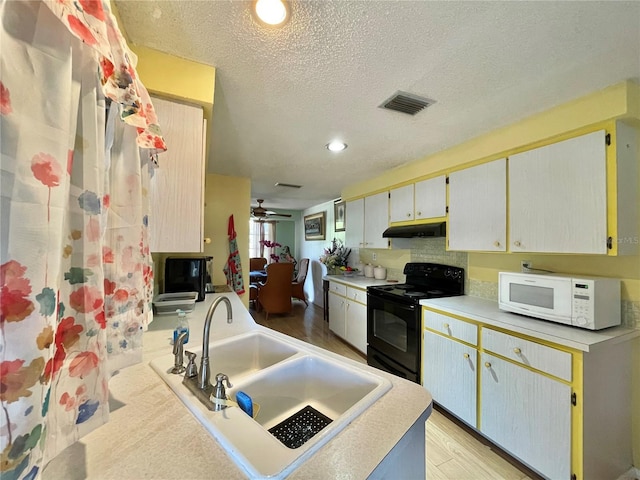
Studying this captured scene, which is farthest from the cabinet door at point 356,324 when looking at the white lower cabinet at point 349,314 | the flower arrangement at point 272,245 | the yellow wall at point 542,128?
the flower arrangement at point 272,245

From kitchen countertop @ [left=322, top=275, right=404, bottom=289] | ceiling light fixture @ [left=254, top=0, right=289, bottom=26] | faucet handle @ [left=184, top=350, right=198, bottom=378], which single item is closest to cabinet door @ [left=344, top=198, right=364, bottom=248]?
kitchen countertop @ [left=322, top=275, right=404, bottom=289]

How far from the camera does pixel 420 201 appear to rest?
2607mm

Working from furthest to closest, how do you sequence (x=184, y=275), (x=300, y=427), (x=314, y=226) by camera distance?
(x=314, y=226)
(x=184, y=275)
(x=300, y=427)

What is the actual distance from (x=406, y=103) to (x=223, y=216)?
2600 mm

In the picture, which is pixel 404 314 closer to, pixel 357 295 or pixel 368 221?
pixel 357 295

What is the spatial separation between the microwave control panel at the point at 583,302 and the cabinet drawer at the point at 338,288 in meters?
2.28

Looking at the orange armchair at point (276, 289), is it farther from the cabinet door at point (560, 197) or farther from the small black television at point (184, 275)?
the cabinet door at point (560, 197)

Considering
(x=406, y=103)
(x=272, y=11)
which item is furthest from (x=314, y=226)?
(x=272, y=11)

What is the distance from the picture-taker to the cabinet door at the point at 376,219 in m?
3.11

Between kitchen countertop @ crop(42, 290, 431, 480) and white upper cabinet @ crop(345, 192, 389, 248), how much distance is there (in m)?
2.43

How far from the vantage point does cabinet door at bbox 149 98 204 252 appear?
108 cm

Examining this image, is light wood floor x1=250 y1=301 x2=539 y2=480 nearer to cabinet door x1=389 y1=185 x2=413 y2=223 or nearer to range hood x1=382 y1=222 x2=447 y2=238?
range hood x1=382 y1=222 x2=447 y2=238

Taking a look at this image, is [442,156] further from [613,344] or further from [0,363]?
[0,363]

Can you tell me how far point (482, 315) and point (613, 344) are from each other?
0.60m
